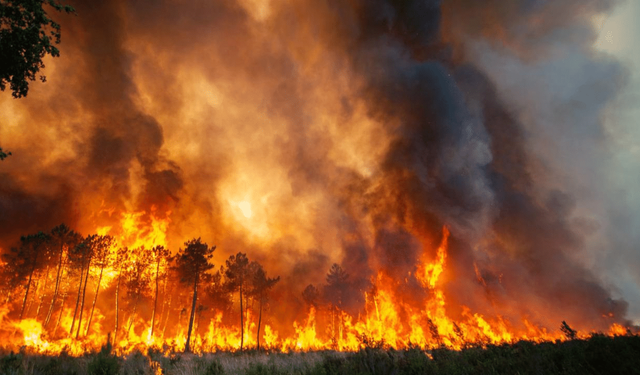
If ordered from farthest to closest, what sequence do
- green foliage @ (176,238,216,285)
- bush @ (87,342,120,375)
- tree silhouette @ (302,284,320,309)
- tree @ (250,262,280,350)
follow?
tree silhouette @ (302,284,320,309) → tree @ (250,262,280,350) → green foliage @ (176,238,216,285) → bush @ (87,342,120,375)

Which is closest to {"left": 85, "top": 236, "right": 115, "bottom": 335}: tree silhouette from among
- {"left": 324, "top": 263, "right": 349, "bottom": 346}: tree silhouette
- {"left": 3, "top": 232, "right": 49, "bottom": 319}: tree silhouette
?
{"left": 3, "top": 232, "right": 49, "bottom": 319}: tree silhouette

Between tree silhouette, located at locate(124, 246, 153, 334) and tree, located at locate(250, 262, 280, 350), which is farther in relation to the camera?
tree, located at locate(250, 262, 280, 350)

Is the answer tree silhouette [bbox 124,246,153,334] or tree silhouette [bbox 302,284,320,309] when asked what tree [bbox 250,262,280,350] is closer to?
tree silhouette [bbox 302,284,320,309]

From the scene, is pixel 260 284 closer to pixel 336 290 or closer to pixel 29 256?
pixel 336 290

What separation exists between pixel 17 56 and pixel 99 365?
14871 mm

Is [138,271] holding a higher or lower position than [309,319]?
higher

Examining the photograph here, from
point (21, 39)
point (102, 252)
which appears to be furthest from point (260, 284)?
point (21, 39)

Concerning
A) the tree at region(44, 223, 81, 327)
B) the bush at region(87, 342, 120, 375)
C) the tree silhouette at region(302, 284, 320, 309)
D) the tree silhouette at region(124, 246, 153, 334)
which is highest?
the tree at region(44, 223, 81, 327)

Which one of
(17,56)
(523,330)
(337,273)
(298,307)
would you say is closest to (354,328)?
(337,273)

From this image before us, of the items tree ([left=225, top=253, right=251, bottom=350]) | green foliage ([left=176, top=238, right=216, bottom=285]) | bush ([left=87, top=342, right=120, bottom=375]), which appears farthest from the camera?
tree ([left=225, top=253, right=251, bottom=350])

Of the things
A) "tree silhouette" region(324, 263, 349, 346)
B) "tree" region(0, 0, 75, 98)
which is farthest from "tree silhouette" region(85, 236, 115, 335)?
"tree silhouette" region(324, 263, 349, 346)

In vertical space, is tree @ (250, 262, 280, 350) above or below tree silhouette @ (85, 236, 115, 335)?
below

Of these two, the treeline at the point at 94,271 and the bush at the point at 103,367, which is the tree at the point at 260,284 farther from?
the bush at the point at 103,367

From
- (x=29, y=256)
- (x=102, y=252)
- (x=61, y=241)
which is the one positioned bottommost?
(x=29, y=256)
